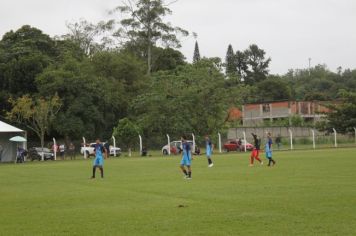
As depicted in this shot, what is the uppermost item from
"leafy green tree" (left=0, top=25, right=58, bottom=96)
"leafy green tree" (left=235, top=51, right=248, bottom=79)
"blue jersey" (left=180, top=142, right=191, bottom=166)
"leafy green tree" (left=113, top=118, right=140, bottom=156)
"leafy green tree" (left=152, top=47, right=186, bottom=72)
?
"leafy green tree" (left=235, top=51, right=248, bottom=79)

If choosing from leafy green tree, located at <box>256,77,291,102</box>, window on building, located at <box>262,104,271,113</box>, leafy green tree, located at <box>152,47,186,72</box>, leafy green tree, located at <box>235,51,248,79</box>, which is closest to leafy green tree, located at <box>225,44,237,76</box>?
leafy green tree, located at <box>235,51,248,79</box>

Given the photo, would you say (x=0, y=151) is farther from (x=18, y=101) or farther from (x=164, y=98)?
(x=164, y=98)

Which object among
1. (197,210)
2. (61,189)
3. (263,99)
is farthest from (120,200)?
(263,99)

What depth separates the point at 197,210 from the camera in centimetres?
1298

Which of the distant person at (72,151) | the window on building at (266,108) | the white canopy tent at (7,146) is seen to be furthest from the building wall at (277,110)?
the white canopy tent at (7,146)

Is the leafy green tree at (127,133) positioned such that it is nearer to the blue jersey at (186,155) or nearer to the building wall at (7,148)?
the building wall at (7,148)

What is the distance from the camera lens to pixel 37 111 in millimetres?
58062

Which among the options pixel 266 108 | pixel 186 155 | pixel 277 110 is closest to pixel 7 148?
pixel 186 155

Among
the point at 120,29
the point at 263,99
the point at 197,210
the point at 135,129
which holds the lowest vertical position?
the point at 197,210

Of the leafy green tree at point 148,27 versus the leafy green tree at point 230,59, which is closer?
the leafy green tree at point 148,27

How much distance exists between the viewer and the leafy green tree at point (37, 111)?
58219 mm

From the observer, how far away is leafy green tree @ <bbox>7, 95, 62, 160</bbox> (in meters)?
58.2

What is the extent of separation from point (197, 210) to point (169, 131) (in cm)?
4939

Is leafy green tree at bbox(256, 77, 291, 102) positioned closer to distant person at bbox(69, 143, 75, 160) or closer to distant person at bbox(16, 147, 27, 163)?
distant person at bbox(69, 143, 75, 160)
